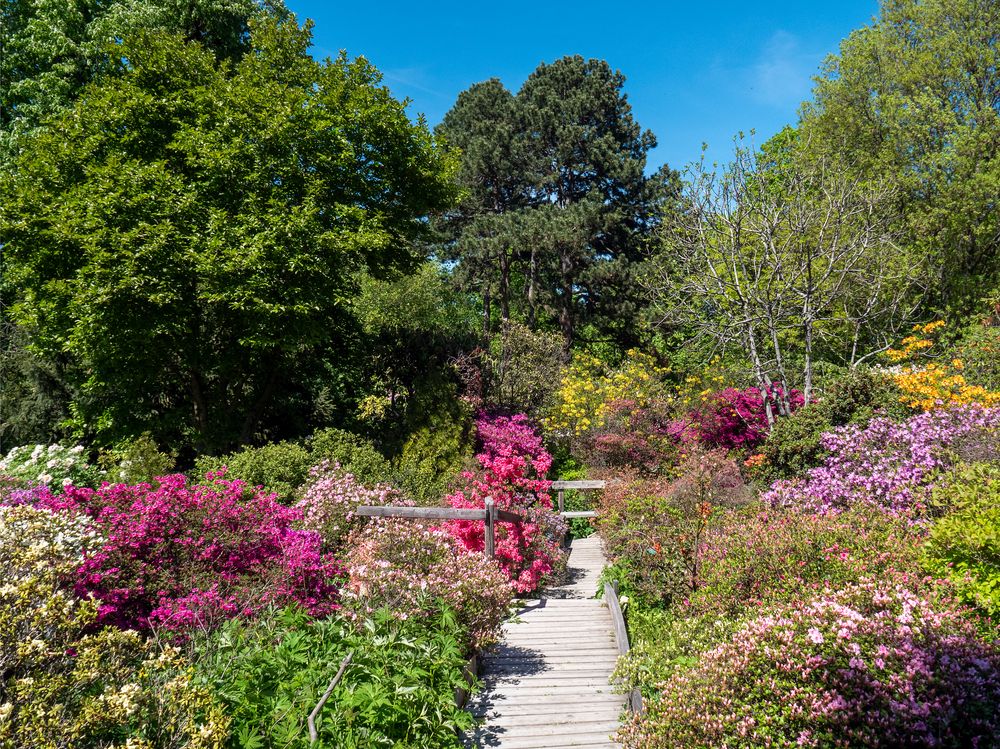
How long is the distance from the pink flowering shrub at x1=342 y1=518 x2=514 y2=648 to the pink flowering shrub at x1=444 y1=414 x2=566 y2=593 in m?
1.59

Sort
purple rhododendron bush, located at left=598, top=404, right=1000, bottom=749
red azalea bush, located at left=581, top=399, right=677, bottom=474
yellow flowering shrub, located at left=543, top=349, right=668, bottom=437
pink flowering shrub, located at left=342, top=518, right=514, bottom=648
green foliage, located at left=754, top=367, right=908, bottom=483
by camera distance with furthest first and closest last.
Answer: yellow flowering shrub, located at left=543, top=349, right=668, bottom=437, red azalea bush, located at left=581, top=399, right=677, bottom=474, green foliage, located at left=754, top=367, right=908, bottom=483, pink flowering shrub, located at left=342, top=518, right=514, bottom=648, purple rhododendron bush, located at left=598, top=404, right=1000, bottom=749

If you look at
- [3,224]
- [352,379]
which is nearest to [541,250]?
[352,379]

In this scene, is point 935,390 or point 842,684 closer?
point 842,684

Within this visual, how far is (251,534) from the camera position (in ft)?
21.5

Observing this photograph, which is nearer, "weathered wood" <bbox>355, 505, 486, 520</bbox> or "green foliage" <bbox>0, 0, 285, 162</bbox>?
"weathered wood" <bbox>355, 505, 486, 520</bbox>

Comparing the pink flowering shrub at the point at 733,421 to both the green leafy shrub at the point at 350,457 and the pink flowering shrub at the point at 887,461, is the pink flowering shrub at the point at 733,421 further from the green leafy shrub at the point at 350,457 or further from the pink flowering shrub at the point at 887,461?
the green leafy shrub at the point at 350,457

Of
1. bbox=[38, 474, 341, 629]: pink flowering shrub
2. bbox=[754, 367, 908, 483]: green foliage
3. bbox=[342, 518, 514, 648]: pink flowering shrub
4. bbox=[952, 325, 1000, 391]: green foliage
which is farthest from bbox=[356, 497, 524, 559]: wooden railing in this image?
bbox=[952, 325, 1000, 391]: green foliage

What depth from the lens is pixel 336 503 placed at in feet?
30.7

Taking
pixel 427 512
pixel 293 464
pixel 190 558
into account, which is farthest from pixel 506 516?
pixel 293 464

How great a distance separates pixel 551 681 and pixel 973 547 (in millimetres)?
4073

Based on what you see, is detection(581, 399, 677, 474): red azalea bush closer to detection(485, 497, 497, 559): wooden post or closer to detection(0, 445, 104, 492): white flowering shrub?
detection(485, 497, 497, 559): wooden post

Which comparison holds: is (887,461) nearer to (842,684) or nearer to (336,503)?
(842,684)

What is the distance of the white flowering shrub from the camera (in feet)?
28.8

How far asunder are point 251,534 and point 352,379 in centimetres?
1020
